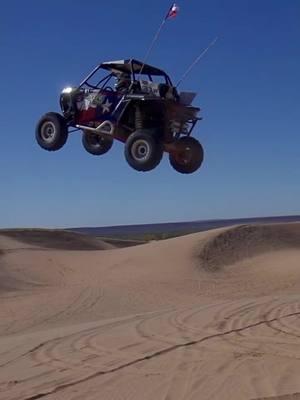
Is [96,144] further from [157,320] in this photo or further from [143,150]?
[157,320]

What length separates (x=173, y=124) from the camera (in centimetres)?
1018

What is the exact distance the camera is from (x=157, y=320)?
1312 centimetres

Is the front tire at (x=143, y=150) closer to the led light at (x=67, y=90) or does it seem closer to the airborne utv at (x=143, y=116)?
the airborne utv at (x=143, y=116)

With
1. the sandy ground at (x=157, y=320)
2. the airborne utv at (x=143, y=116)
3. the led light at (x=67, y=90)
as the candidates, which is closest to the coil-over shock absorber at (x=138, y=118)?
the airborne utv at (x=143, y=116)

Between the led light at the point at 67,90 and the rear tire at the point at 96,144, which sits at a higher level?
the led light at the point at 67,90

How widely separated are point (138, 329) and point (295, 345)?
9.78 ft

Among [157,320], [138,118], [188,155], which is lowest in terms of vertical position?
[157,320]

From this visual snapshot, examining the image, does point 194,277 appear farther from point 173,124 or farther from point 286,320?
point 173,124

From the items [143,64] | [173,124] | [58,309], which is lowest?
[58,309]

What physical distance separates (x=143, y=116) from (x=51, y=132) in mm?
2105

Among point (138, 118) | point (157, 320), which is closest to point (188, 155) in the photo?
point (138, 118)

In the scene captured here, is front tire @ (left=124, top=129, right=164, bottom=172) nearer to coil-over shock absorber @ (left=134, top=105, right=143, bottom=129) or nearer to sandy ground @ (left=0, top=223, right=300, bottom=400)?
coil-over shock absorber @ (left=134, top=105, right=143, bottom=129)

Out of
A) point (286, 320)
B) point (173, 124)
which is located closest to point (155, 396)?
point (173, 124)

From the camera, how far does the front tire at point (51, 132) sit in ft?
38.0
